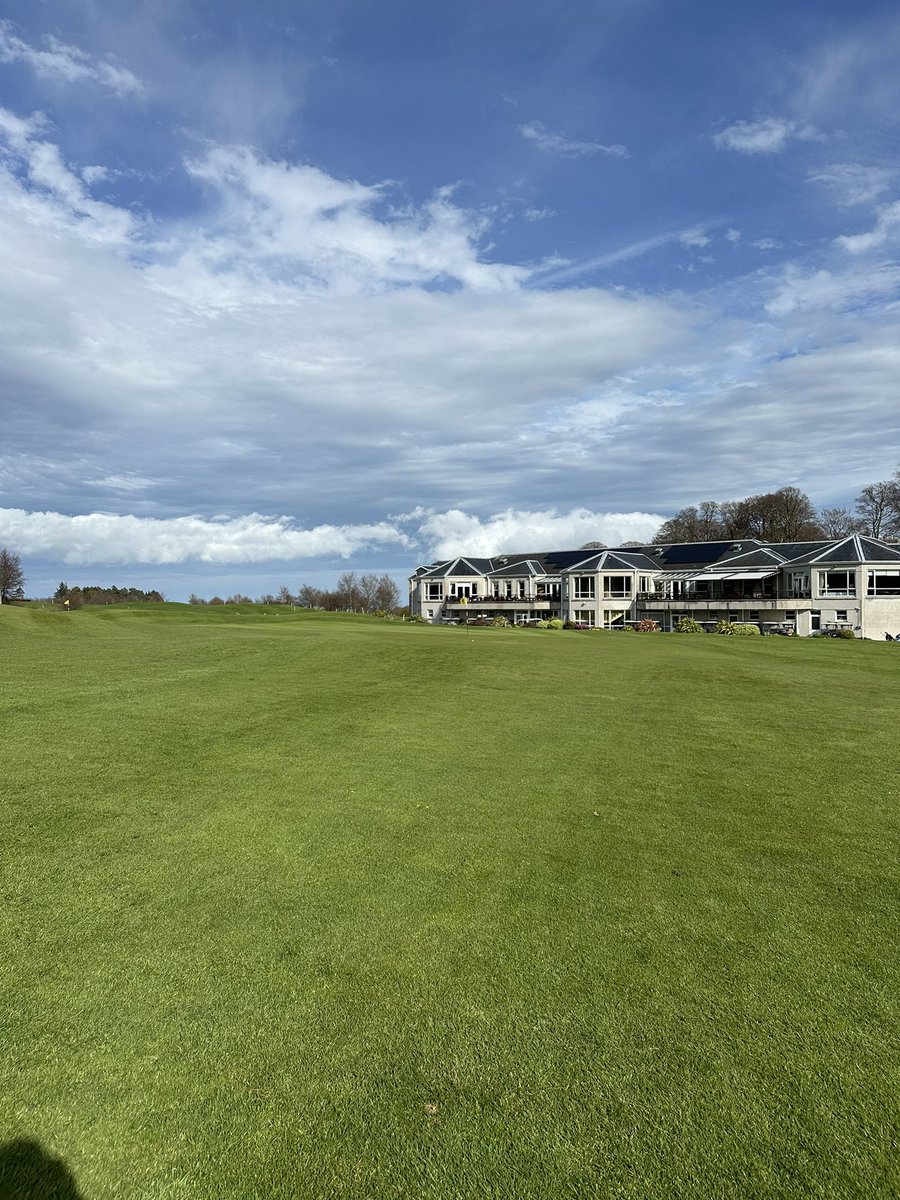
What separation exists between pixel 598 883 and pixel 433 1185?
2875 mm

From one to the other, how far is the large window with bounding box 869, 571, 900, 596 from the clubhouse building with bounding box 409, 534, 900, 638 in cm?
7

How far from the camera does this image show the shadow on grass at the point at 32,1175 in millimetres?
2555

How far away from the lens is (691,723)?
11586mm

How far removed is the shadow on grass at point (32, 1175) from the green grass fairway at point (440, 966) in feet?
0.10

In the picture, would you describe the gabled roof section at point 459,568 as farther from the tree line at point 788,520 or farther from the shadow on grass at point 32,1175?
the shadow on grass at point 32,1175

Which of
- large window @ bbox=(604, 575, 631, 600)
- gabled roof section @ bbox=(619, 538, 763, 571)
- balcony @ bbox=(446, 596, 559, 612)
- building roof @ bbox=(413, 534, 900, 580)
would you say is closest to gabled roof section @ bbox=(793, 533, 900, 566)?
building roof @ bbox=(413, 534, 900, 580)

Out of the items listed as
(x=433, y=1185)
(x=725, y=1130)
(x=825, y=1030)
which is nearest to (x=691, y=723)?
(x=825, y=1030)

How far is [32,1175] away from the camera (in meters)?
2.62

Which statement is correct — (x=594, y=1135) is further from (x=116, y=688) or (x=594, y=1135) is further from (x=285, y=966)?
(x=116, y=688)

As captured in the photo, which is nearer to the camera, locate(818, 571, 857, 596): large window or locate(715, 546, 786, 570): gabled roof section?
locate(818, 571, 857, 596): large window

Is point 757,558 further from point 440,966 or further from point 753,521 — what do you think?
point 440,966

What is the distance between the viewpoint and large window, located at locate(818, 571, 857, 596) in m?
49.8

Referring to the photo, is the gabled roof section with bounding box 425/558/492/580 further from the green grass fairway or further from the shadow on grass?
the shadow on grass

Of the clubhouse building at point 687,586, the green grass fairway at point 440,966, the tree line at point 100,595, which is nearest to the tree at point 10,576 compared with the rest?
the tree line at point 100,595
